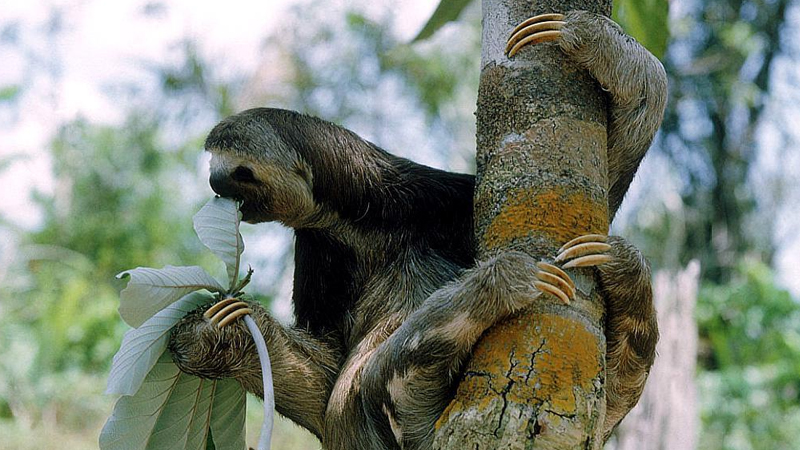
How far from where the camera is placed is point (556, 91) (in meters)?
2.08

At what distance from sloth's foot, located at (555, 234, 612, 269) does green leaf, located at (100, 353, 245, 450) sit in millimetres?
1386

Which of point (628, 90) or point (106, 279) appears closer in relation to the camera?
point (628, 90)

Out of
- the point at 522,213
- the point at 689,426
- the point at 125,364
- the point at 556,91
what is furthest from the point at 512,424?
the point at 689,426

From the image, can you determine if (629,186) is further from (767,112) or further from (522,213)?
(767,112)

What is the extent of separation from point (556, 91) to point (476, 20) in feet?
43.6

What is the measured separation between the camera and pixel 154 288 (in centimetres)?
243

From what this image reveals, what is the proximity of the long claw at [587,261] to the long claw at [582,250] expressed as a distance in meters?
0.01

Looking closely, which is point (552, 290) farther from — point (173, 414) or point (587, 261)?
point (173, 414)

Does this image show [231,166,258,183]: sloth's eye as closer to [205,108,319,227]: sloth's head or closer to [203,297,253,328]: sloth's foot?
[205,108,319,227]: sloth's head

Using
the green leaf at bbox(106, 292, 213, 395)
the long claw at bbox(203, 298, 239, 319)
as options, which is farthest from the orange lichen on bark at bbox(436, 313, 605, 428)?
the long claw at bbox(203, 298, 239, 319)

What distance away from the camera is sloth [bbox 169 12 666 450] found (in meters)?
2.22

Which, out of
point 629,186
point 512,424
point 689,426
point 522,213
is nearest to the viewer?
point 512,424

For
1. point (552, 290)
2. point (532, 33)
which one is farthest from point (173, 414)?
point (532, 33)

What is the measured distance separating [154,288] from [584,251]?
1.33 meters
